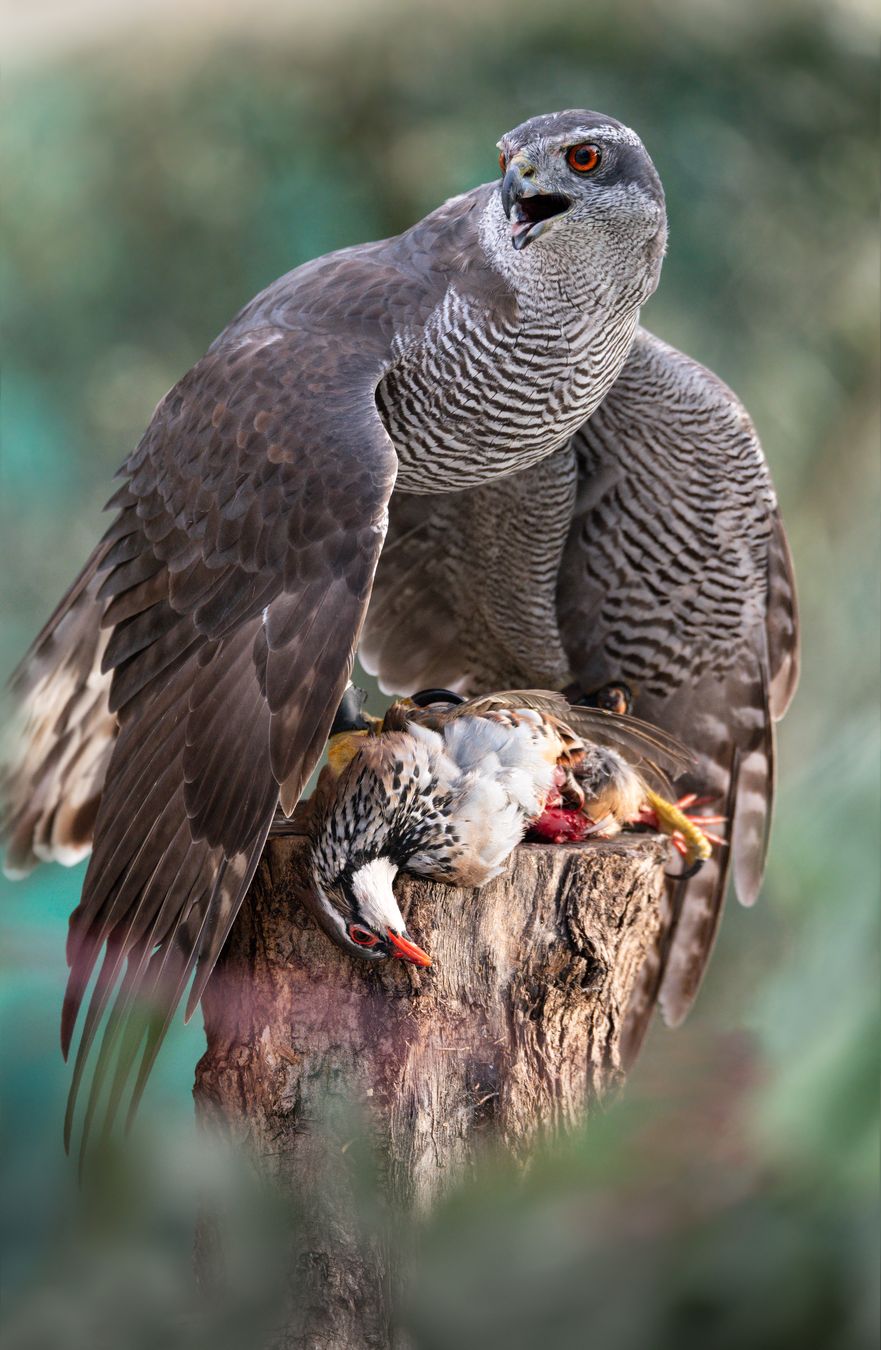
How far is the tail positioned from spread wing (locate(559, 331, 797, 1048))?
557 millimetres

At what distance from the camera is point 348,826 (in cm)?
87

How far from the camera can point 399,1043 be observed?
822 millimetres

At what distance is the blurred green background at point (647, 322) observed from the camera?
2.60 feet

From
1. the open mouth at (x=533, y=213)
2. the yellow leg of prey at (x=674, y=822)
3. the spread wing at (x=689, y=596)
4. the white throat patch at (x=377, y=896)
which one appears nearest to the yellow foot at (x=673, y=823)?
the yellow leg of prey at (x=674, y=822)

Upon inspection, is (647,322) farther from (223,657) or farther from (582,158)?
(223,657)

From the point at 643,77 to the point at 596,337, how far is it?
1.08ft

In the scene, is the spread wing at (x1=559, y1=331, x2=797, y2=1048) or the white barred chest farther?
the spread wing at (x1=559, y1=331, x2=797, y2=1048)

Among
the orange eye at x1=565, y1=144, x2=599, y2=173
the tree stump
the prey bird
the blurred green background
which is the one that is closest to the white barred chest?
the prey bird

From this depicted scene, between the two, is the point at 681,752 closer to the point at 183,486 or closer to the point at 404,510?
the point at 404,510

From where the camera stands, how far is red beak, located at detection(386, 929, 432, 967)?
81cm

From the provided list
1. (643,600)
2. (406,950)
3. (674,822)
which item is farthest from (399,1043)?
(643,600)

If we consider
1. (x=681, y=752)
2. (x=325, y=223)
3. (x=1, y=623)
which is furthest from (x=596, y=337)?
(x=1, y=623)

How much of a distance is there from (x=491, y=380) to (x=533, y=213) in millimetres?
138

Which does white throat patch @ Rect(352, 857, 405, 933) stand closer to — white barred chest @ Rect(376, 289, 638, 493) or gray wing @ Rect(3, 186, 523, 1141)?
gray wing @ Rect(3, 186, 523, 1141)
